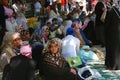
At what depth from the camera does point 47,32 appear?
1003 centimetres

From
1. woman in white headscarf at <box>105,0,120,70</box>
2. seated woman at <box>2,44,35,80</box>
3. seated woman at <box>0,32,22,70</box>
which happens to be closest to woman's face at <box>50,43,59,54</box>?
seated woman at <box>0,32,22,70</box>

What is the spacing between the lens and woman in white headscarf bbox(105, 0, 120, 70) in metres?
8.61

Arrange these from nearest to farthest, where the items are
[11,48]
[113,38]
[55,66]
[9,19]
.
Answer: [11,48], [55,66], [113,38], [9,19]

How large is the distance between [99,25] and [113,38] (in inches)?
123

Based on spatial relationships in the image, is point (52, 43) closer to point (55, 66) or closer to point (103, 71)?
point (55, 66)

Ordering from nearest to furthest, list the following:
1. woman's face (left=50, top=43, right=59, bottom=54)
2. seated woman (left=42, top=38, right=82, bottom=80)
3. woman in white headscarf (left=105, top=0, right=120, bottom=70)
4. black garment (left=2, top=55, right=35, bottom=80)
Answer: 1. black garment (left=2, top=55, right=35, bottom=80)
2. woman's face (left=50, top=43, right=59, bottom=54)
3. seated woman (left=42, top=38, right=82, bottom=80)
4. woman in white headscarf (left=105, top=0, right=120, bottom=70)

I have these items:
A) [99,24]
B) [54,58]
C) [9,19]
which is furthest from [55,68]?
[99,24]

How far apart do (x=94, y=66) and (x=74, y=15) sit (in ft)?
11.4

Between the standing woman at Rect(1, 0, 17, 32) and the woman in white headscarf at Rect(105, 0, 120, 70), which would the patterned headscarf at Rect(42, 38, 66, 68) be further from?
the standing woman at Rect(1, 0, 17, 32)

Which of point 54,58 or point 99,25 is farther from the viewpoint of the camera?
point 99,25

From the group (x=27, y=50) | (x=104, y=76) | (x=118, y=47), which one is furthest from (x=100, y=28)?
(x=27, y=50)

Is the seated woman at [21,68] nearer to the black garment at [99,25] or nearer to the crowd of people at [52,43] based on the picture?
the crowd of people at [52,43]

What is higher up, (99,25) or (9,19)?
(9,19)

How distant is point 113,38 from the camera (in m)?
8.84
